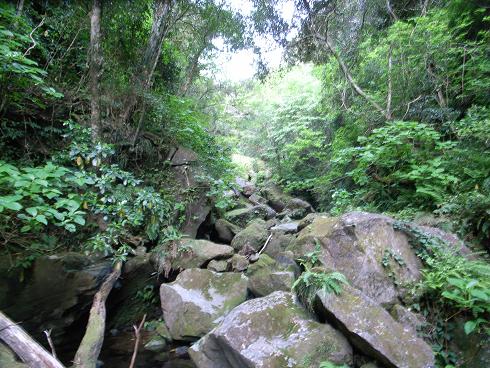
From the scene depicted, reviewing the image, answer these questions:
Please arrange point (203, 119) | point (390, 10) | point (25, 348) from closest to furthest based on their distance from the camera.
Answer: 1. point (25, 348)
2. point (203, 119)
3. point (390, 10)

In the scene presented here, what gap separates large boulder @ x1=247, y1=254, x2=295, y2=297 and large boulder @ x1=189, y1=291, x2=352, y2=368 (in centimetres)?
88

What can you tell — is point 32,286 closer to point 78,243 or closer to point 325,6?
point 78,243

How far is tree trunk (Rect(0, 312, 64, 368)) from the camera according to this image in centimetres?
285

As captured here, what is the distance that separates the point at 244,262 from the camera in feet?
22.6

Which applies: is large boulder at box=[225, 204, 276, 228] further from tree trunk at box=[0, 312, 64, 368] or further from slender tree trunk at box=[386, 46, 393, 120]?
tree trunk at box=[0, 312, 64, 368]

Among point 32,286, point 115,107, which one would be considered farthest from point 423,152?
point 32,286

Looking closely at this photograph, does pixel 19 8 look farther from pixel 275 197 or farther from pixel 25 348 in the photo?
pixel 275 197

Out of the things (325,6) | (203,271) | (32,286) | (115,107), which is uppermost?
(325,6)

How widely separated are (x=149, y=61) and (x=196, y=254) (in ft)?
15.6

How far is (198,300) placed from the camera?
561 cm

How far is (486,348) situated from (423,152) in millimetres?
4488

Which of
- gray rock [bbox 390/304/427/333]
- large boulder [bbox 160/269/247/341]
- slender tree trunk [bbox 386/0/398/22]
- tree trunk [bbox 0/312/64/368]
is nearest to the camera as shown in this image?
tree trunk [bbox 0/312/64/368]

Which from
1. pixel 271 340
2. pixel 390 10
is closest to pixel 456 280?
pixel 271 340

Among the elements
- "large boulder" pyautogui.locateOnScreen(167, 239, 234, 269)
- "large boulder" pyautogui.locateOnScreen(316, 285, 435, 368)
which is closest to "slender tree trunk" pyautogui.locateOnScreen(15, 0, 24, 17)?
"large boulder" pyautogui.locateOnScreen(167, 239, 234, 269)
